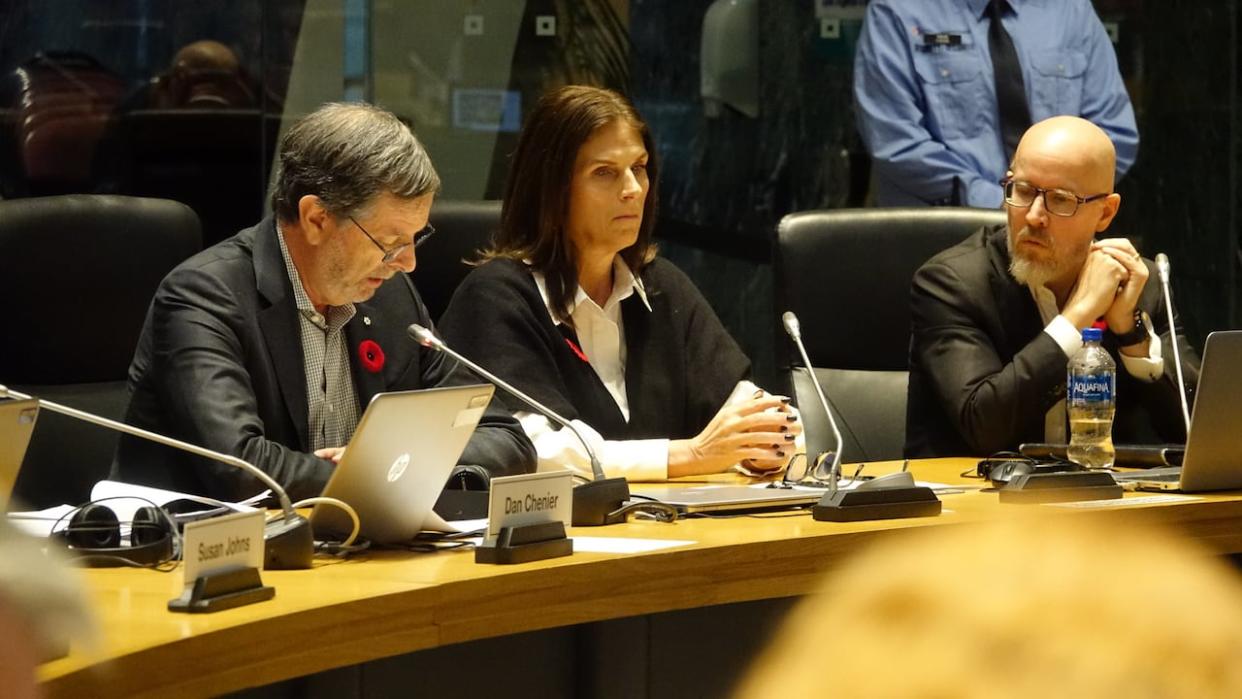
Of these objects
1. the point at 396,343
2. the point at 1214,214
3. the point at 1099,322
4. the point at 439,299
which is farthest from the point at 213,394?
the point at 1214,214

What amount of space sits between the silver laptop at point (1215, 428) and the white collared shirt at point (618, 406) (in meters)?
0.75

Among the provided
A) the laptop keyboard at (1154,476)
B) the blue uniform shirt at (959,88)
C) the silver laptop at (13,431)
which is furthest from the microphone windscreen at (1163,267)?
the silver laptop at (13,431)

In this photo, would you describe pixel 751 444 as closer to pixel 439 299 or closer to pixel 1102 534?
pixel 439 299

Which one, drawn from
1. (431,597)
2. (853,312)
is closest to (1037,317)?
(853,312)

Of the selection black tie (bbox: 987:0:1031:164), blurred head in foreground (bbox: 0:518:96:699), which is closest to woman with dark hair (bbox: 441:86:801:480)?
black tie (bbox: 987:0:1031:164)

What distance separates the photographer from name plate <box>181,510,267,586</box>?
1591 mm

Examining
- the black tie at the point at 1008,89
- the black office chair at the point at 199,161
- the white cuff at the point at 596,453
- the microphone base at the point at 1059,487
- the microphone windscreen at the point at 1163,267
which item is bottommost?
the white cuff at the point at 596,453

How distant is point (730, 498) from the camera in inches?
94.0

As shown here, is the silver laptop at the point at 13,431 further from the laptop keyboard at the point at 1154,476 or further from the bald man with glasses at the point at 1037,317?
the bald man with glasses at the point at 1037,317

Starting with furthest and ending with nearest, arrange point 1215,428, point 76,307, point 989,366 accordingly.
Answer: point 989,366 → point 76,307 → point 1215,428

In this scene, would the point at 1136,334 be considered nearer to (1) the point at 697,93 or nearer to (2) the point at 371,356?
(2) the point at 371,356

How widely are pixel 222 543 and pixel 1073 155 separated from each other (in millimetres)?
2055

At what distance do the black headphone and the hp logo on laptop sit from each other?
0.24 meters

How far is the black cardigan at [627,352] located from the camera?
9.60ft
